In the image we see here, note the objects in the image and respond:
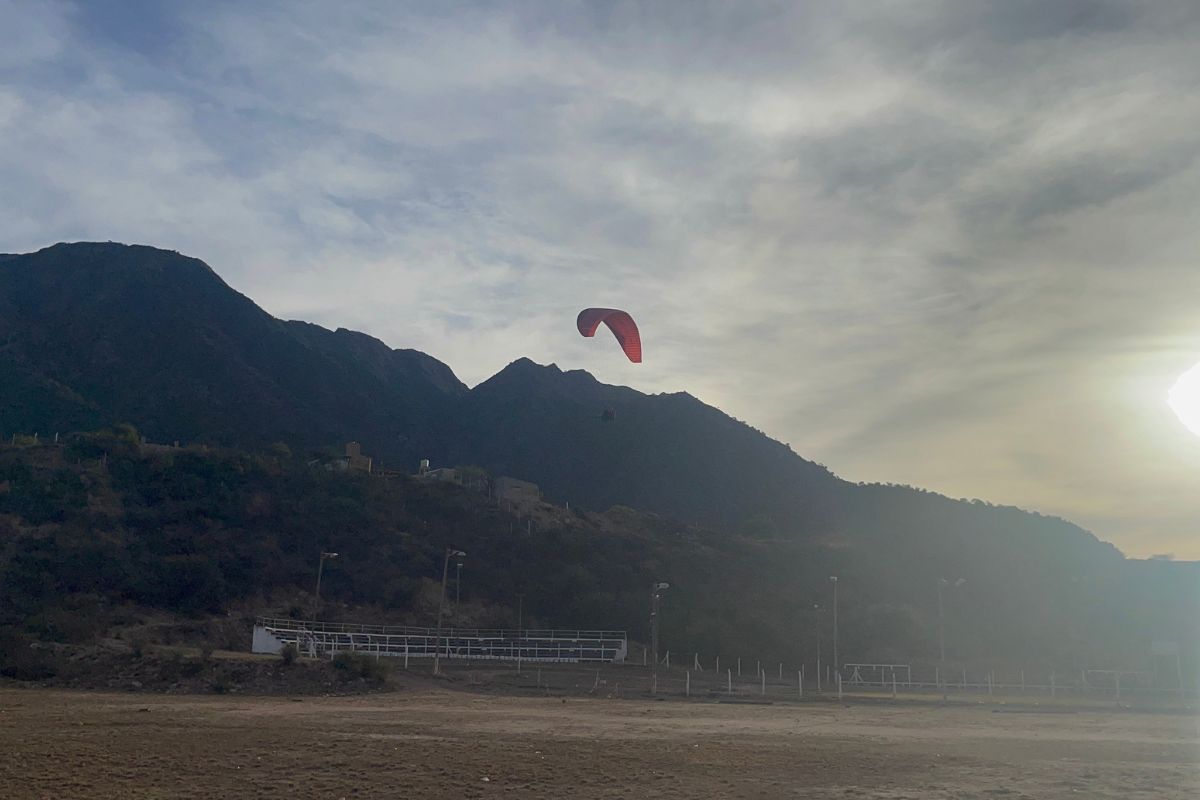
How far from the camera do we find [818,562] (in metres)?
88.8

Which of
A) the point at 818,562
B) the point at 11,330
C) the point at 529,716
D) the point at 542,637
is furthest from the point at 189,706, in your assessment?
the point at 11,330

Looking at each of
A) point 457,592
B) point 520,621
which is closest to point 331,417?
point 457,592

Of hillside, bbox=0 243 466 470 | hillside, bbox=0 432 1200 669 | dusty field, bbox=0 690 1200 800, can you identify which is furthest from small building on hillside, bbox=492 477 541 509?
dusty field, bbox=0 690 1200 800

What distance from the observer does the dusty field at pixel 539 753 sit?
56.8 feet

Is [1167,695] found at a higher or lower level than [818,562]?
lower

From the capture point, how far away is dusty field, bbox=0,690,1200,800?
56.8ft

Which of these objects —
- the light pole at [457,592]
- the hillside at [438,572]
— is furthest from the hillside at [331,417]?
the light pole at [457,592]

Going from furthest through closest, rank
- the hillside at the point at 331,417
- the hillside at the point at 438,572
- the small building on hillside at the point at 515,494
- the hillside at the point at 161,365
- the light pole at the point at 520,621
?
the hillside at the point at 161,365, the hillside at the point at 331,417, the small building on hillside at the point at 515,494, the hillside at the point at 438,572, the light pole at the point at 520,621

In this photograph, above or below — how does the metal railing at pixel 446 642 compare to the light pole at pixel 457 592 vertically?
below

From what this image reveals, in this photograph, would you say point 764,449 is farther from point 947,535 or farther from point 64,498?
point 64,498

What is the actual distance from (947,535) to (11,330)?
15329 cm

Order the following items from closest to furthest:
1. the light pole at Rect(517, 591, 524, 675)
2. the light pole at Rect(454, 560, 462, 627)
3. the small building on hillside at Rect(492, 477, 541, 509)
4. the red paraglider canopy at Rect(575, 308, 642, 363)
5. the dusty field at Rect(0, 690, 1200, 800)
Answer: the dusty field at Rect(0, 690, 1200, 800), the red paraglider canopy at Rect(575, 308, 642, 363), the light pole at Rect(517, 591, 524, 675), the light pole at Rect(454, 560, 462, 627), the small building on hillside at Rect(492, 477, 541, 509)

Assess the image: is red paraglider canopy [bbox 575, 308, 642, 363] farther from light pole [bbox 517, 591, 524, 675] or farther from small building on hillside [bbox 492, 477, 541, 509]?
small building on hillside [bbox 492, 477, 541, 509]

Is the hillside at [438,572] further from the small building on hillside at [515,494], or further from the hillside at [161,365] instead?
the hillside at [161,365]
